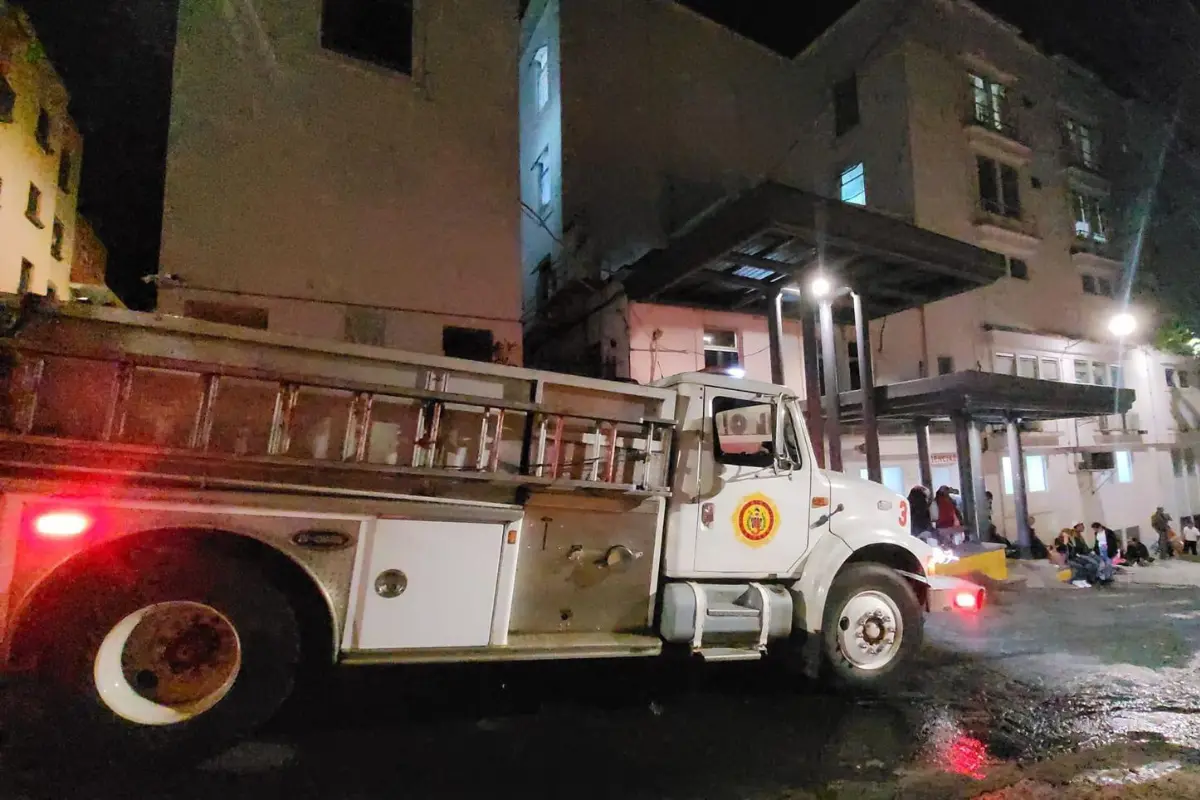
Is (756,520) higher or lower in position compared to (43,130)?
lower

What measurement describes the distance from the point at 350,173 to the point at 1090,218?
2428 cm

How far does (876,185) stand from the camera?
17781 mm

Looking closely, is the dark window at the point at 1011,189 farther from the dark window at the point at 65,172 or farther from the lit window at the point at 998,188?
the dark window at the point at 65,172

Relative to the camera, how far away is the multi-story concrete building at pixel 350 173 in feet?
32.1

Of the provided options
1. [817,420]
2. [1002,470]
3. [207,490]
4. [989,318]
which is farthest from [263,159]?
[1002,470]

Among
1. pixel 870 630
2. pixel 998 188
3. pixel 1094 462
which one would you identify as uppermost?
pixel 998 188

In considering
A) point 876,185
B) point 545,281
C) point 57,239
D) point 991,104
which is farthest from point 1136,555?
point 57,239

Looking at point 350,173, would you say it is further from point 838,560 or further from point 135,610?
point 838,560

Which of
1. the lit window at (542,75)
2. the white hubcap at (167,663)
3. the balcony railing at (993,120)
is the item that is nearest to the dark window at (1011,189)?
the balcony railing at (993,120)

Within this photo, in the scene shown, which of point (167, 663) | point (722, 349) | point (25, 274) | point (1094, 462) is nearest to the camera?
point (167, 663)

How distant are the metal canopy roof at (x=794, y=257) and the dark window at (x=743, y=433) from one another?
21.0ft

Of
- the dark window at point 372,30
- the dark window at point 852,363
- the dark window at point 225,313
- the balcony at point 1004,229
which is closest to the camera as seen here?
the dark window at point 225,313

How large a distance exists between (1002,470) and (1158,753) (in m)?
16.2

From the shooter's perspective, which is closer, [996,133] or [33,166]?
[33,166]
